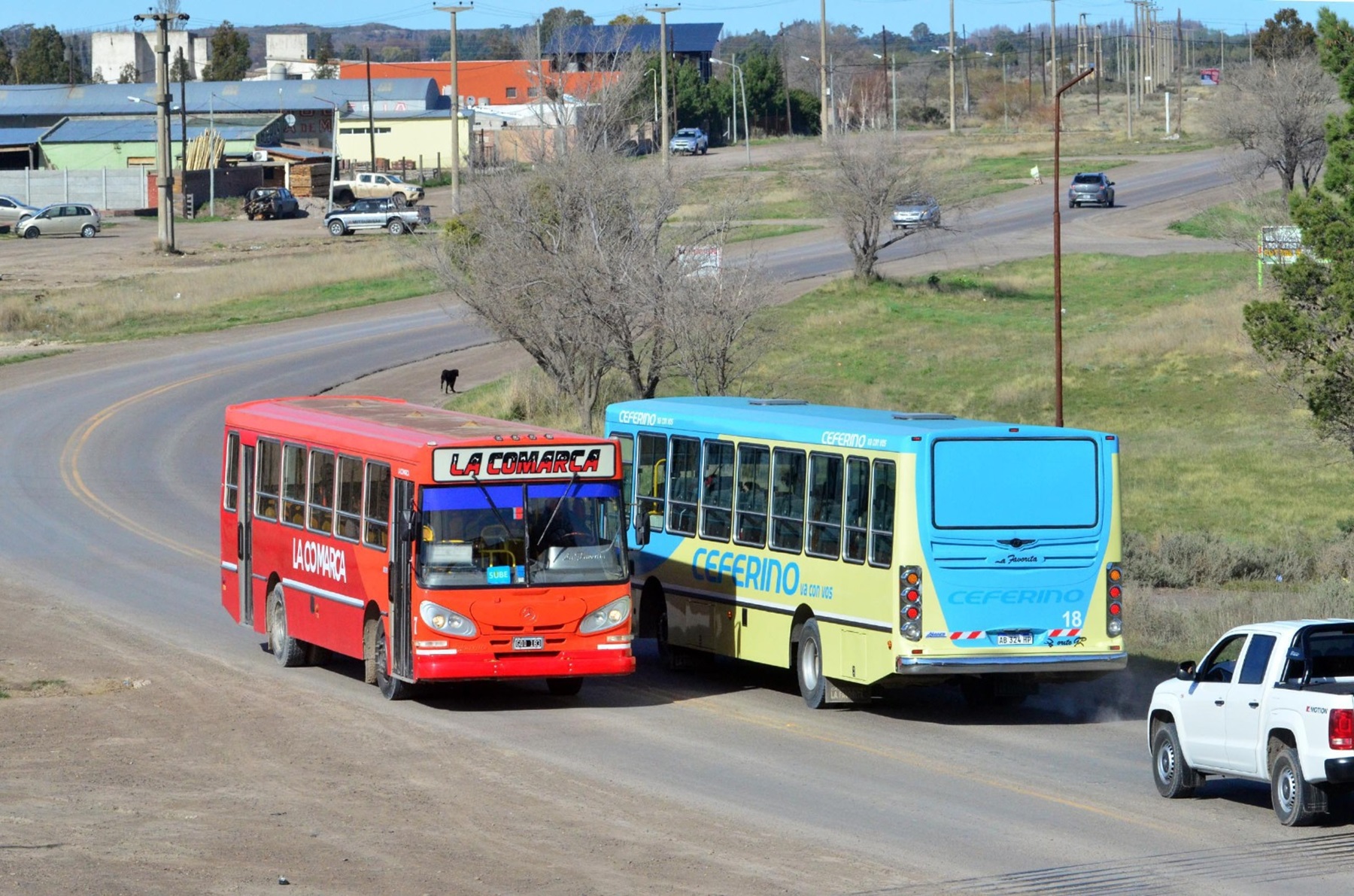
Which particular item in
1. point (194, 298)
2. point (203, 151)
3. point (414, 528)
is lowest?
point (414, 528)

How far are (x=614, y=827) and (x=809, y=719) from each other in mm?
4842

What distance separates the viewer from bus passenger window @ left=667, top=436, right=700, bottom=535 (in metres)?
19.1

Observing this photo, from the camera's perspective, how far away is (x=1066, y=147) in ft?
371

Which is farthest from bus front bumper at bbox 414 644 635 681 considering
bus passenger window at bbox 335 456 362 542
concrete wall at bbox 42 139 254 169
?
concrete wall at bbox 42 139 254 169

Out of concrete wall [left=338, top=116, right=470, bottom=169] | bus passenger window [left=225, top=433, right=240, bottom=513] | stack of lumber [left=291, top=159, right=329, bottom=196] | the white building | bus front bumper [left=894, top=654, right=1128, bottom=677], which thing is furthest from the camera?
the white building

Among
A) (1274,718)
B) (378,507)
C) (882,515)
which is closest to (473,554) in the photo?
(378,507)

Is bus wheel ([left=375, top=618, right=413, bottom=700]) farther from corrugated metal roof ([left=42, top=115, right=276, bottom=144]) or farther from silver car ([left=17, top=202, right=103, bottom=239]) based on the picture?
corrugated metal roof ([left=42, top=115, right=276, bottom=144])

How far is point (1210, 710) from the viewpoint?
41.2ft

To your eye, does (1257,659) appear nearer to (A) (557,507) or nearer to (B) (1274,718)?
(B) (1274,718)

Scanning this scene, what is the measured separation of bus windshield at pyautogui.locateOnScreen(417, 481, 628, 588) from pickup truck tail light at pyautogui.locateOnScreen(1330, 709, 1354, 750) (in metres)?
7.51

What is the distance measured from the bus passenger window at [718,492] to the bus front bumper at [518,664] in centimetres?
211

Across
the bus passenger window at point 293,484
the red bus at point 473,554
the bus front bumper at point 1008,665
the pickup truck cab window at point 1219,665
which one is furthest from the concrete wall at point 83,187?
the pickup truck cab window at point 1219,665

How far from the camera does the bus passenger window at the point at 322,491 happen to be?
60.4ft

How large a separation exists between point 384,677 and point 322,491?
231cm
